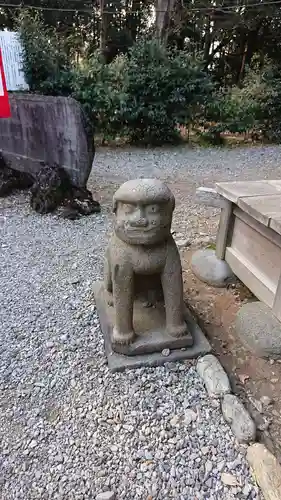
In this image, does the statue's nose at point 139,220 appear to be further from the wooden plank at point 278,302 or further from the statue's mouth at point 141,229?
the wooden plank at point 278,302

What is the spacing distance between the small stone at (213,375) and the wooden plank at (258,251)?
1.79 ft

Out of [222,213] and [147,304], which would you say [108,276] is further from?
[222,213]

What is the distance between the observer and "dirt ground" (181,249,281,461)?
4.83 feet

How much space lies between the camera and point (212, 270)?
2447mm

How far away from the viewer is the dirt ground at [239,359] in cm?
147

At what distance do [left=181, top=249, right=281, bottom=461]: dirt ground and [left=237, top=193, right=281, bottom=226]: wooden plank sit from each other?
1.95 ft

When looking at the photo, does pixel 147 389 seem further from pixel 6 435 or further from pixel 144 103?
pixel 144 103

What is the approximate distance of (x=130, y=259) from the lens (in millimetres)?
1561

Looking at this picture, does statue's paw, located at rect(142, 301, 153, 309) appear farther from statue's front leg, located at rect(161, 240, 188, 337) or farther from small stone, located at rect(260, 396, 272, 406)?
small stone, located at rect(260, 396, 272, 406)

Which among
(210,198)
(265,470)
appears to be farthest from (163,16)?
(265,470)

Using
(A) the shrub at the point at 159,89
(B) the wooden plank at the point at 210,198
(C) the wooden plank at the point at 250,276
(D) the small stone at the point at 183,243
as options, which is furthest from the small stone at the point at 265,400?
(A) the shrub at the point at 159,89

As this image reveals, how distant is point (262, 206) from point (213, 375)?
89cm

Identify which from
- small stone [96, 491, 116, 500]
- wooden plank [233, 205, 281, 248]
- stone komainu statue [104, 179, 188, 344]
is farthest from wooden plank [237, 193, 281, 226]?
small stone [96, 491, 116, 500]

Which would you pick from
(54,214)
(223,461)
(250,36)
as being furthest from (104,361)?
(250,36)
